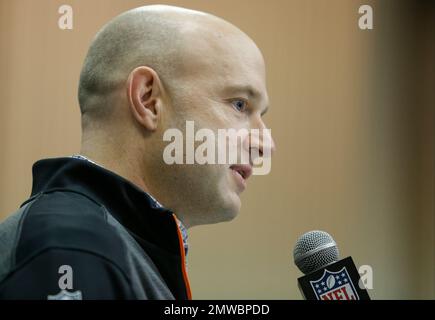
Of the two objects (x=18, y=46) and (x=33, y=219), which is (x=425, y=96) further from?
(x=33, y=219)

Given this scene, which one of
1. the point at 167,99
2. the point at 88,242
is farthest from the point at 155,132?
the point at 88,242

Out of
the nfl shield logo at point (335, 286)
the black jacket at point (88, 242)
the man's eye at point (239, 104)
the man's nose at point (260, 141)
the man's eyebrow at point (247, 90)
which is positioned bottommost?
the nfl shield logo at point (335, 286)

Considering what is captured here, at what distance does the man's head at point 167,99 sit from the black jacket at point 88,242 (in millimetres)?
122

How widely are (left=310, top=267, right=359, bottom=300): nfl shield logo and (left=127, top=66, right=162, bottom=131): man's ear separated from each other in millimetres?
413

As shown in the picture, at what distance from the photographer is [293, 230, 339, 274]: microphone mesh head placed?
1.14 meters

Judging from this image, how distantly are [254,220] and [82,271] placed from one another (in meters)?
1.38

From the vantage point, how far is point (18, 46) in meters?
1.95

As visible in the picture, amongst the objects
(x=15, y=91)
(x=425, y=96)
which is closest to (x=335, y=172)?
(x=425, y=96)

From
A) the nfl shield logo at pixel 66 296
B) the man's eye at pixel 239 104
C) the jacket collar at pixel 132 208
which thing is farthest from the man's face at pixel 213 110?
the nfl shield logo at pixel 66 296

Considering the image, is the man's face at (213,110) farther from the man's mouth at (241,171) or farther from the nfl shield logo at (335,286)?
the nfl shield logo at (335,286)

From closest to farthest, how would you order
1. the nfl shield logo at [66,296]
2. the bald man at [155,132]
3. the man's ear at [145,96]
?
the nfl shield logo at [66,296], the bald man at [155,132], the man's ear at [145,96]

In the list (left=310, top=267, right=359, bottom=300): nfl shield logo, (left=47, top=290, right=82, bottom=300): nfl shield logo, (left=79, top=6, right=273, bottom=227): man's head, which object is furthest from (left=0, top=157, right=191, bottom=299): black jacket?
(left=310, top=267, right=359, bottom=300): nfl shield logo

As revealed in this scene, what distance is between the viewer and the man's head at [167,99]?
1.09 metres

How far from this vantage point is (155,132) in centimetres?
110
